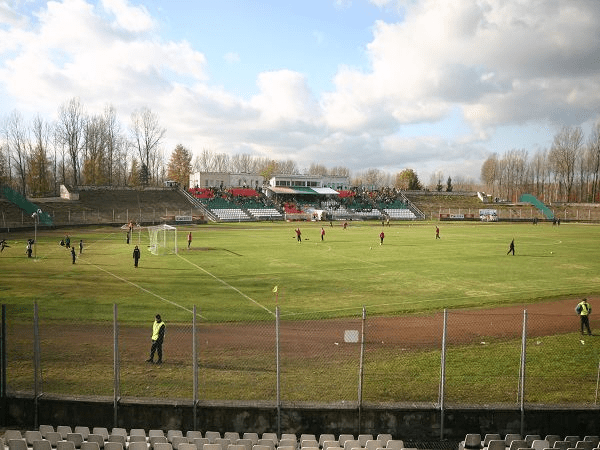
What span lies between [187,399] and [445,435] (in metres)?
5.81

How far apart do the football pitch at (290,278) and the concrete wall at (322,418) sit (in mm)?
8056

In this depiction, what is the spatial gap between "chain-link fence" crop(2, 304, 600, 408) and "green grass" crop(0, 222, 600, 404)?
2.6 inches

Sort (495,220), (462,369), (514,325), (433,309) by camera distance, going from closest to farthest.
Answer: (462,369)
(514,325)
(433,309)
(495,220)

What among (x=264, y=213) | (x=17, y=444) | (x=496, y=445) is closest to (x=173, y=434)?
(x=17, y=444)

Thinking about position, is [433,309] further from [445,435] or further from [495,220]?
[495,220]

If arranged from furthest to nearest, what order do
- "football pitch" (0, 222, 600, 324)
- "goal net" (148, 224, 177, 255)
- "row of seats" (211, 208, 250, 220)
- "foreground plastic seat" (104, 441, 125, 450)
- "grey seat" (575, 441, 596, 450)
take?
"row of seats" (211, 208, 250, 220) < "goal net" (148, 224, 177, 255) < "football pitch" (0, 222, 600, 324) < "grey seat" (575, 441, 596, 450) < "foreground plastic seat" (104, 441, 125, 450)

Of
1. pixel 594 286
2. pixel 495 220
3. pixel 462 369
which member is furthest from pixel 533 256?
pixel 495 220

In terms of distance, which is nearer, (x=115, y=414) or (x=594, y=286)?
(x=115, y=414)

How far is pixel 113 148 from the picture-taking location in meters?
104

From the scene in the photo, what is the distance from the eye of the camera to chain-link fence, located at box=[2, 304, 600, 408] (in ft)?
37.8

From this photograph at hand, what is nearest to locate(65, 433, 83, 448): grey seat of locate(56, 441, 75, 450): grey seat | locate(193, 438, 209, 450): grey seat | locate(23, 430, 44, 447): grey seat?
locate(23, 430, 44, 447): grey seat

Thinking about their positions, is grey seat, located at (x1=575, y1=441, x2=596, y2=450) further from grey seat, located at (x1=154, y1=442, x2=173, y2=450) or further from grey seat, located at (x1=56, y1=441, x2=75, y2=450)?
grey seat, located at (x1=56, y1=441, x2=75, y2=450)

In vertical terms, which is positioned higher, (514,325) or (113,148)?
(113,148)

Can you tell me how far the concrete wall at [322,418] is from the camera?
10.3 meters
